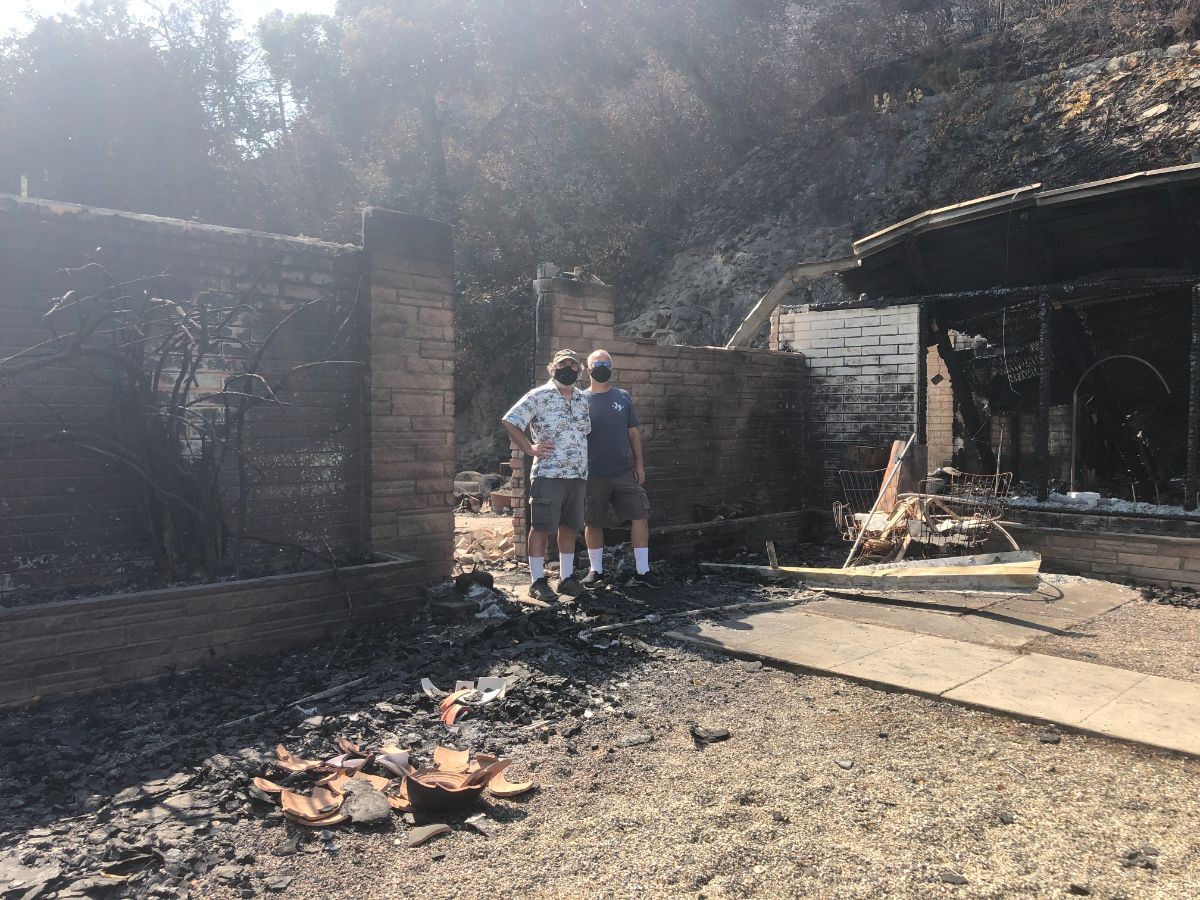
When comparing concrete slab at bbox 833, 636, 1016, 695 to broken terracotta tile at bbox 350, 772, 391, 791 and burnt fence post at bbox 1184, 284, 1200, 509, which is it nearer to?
broken terracotta tile at bbox 350, 772, 391, 791

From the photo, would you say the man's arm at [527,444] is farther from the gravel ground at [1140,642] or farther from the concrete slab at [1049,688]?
the gravel ground at [1140,642]

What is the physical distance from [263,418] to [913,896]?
4850 mm

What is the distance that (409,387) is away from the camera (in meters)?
6.35

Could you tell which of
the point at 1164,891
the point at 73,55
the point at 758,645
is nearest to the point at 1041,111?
the point at 758,645

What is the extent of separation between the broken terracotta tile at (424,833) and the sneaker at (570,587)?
11.0 feet

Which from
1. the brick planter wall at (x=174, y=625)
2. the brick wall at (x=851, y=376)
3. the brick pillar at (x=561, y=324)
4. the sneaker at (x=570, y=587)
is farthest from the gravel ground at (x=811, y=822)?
the brick wall at (x=851, y=376)

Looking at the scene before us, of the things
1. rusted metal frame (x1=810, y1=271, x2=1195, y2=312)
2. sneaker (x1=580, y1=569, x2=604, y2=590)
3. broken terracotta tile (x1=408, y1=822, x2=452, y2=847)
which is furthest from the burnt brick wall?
broken terracotta tile (x1=408, y1=822, x2=452, y2=847)

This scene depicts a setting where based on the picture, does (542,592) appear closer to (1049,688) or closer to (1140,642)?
(1049,688)

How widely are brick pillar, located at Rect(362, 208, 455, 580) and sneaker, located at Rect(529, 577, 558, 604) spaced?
77cm

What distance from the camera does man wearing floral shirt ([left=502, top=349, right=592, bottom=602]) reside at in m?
6.43

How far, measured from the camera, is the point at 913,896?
98.8 inches

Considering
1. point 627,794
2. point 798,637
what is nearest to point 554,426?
point 798,637

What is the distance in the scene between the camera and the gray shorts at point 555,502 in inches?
254

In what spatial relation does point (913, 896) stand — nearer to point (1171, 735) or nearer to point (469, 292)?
point (1171, 735)
